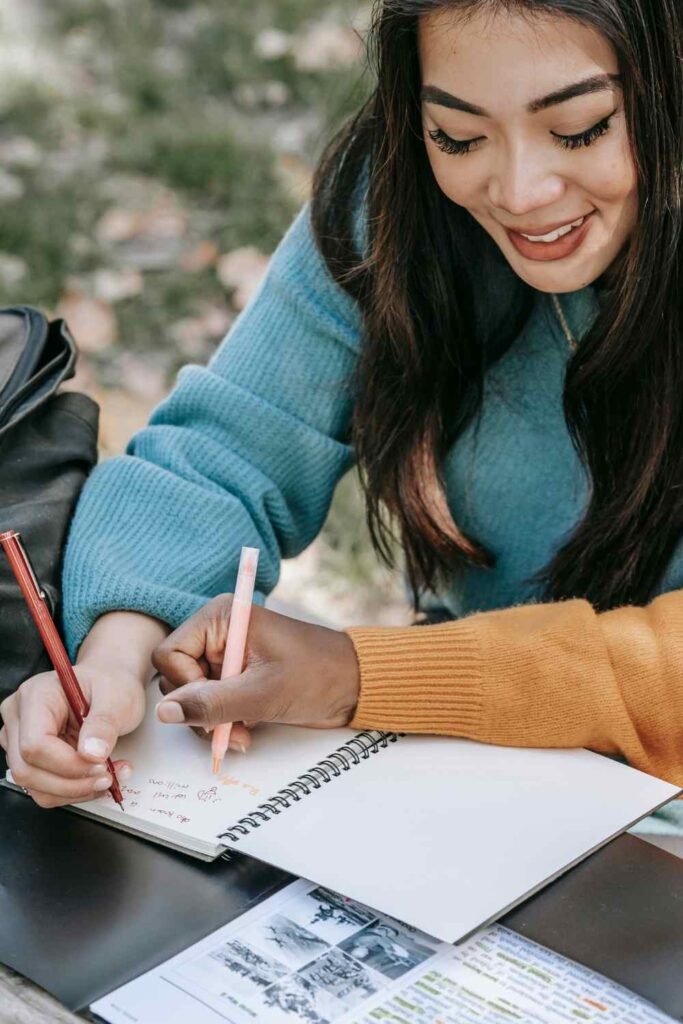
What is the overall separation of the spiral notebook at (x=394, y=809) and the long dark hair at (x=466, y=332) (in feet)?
0.99

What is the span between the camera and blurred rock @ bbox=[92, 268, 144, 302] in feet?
9.20

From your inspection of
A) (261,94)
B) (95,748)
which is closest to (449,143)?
(95,748)

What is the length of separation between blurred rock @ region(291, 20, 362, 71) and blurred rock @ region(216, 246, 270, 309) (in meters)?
0.58

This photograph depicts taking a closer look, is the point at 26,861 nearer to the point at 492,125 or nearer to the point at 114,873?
the point at 114,873

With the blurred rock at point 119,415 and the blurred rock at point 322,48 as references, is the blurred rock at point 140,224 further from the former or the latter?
the blurred rock at point 322,48

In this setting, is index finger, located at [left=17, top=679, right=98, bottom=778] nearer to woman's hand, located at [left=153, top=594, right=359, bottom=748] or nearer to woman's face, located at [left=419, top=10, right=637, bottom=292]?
woman's hand, located at [left=153, top=594, right=359, bottom=748]

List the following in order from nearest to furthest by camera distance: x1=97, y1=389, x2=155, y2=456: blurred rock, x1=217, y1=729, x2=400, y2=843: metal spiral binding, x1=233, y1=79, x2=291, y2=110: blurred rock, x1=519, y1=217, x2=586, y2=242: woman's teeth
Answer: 1. x1=217, y1=729, x2=400, y2=843: metal spiral binding
2. x1=519, y1=217, x2=586, y2=242: woman's teeth
3. x1=97, y1=389, x2=155, y2=456: blurred rock
4. x1=233, y1=79, x2=291, y2=110: blurred rock

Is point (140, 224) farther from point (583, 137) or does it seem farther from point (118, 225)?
point (583, 137)

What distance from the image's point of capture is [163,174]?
9.80ft

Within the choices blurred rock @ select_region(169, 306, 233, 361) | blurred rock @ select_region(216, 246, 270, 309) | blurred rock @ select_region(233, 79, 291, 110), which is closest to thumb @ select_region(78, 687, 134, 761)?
blurred rock @ select_region(169, 306, 233, 361)

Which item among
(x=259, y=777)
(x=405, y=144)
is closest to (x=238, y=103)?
(x=405, y=144)

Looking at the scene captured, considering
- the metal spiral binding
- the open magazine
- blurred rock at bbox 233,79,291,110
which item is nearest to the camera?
the open magazine

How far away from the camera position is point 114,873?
0.99m

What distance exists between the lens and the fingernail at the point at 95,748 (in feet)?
3.41
